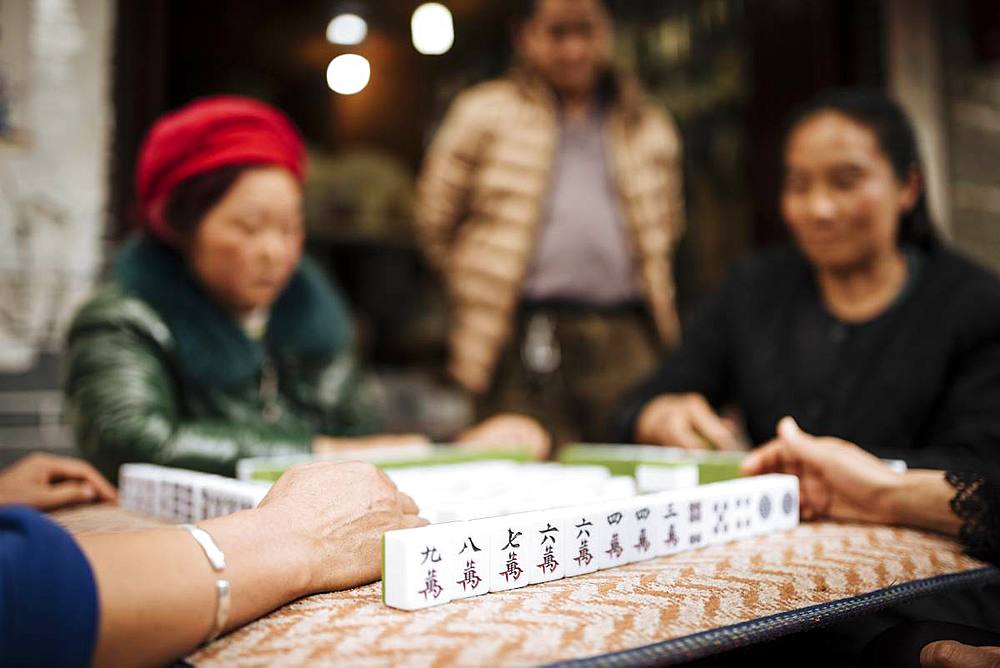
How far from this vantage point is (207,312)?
5.37 ft

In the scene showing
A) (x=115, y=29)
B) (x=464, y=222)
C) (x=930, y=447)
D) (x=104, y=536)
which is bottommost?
(x=930, y=447)

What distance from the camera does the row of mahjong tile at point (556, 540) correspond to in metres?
0.70

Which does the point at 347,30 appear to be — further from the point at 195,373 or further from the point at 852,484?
the point at 852,484

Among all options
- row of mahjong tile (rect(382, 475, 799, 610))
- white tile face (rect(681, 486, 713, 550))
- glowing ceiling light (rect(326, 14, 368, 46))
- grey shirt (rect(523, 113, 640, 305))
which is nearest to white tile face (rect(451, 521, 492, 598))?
row of mahjong tile (rect(382, 475, 799, 610))

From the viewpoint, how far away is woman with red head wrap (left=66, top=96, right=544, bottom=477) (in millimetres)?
1483

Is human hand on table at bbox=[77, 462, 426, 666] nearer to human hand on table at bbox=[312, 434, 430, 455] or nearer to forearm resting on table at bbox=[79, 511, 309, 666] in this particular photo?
forearm resting on table at bbox=[79, 511, 309, 666]

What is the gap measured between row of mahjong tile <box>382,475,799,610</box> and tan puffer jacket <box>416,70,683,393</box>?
6.19 feet

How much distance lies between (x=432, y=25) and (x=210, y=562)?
383 centimetres

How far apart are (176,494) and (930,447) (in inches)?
43.7

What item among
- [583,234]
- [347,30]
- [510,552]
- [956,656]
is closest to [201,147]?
A: [510,552]

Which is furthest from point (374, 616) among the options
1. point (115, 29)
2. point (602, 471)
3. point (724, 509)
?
point (115, 29)

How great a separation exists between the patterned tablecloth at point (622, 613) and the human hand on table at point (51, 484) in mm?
678

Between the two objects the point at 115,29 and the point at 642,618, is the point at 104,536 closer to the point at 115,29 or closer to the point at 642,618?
the point at 642,618

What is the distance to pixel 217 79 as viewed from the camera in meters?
3.71
